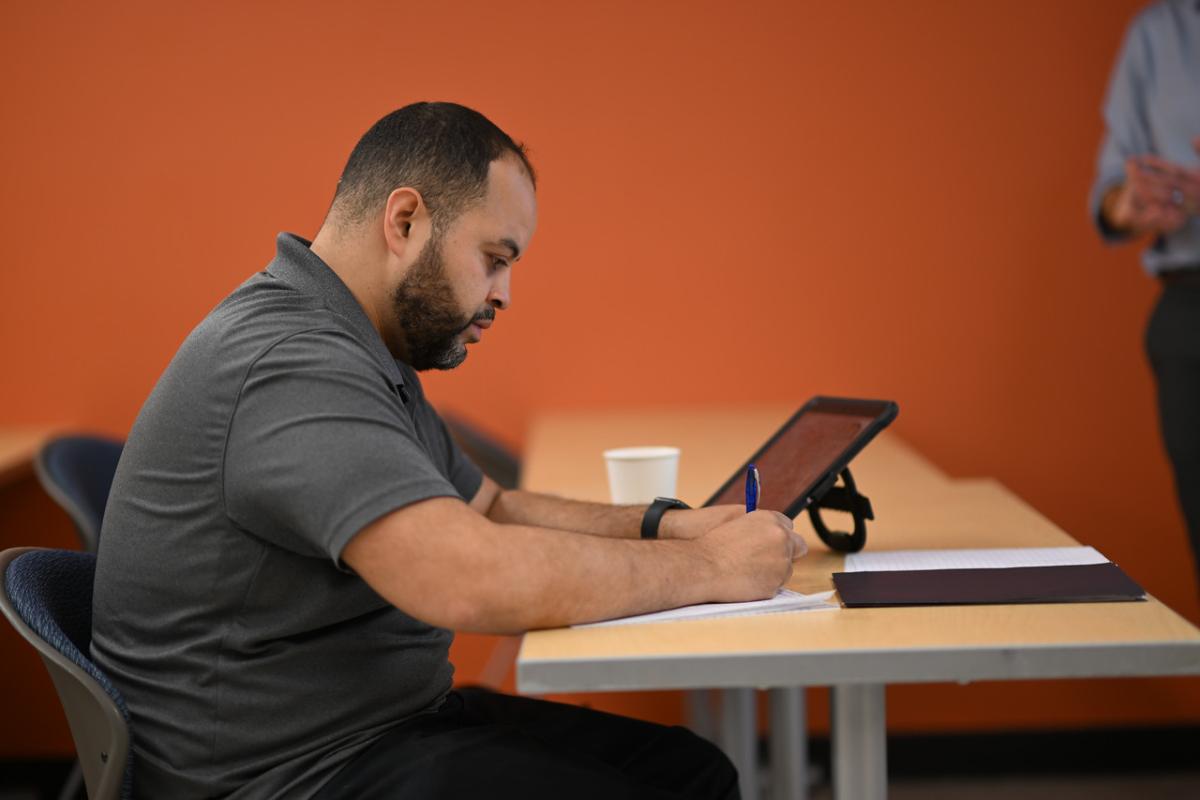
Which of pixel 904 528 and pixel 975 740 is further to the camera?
pixel 975 740

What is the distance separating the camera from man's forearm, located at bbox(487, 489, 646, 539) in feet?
6.23

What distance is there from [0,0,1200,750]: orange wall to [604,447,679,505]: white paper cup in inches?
56.0

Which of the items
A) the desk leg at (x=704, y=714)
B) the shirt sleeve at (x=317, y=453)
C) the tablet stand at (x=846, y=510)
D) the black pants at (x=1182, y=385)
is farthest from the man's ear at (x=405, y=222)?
the black pants at (x=1182, y=385)

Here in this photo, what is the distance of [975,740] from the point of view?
11.4 feet

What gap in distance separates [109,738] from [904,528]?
1.09 m

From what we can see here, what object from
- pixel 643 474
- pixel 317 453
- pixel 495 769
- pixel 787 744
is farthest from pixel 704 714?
pixel 317 453

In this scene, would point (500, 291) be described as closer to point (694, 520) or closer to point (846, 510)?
point (694, 520)

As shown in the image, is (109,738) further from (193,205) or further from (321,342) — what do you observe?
(193,205)

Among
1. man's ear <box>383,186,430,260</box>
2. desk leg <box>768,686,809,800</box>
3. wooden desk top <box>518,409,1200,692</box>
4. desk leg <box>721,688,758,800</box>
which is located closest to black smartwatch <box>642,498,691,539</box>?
wooden desk top <box>518,409,1200,692</box>

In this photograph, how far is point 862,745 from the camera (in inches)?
56.2

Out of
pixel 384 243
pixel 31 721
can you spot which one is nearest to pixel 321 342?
pixel 384 243

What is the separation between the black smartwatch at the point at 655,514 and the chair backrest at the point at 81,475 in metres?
1.08

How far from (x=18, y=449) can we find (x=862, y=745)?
225 cm

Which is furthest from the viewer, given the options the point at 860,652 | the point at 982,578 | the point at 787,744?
the point at 787,744
